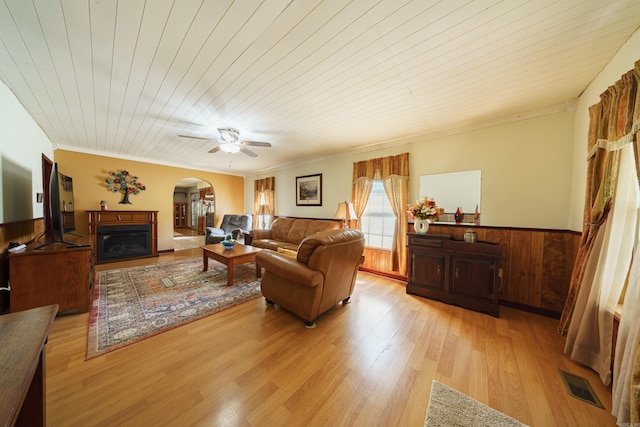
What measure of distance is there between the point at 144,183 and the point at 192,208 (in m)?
5.26

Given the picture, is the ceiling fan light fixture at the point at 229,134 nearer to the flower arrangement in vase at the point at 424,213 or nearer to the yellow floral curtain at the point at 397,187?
the yellow floral curtain at the point at 397,187

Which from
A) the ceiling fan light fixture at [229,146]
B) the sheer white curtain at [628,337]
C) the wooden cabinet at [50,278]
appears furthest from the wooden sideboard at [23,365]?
the sheer white curtain at [628,337]

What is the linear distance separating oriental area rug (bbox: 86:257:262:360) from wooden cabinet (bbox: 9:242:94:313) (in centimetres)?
27

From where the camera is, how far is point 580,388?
1.41 m

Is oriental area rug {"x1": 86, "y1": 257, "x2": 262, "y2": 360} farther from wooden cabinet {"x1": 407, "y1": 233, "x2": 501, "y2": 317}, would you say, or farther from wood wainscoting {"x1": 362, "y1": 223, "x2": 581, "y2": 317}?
wood wainscoting {"x1": 362, "y1": 223, "x2": 581, "y2": 317}

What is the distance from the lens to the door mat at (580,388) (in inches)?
52.1

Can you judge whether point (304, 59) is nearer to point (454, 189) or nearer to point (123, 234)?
point (454, 189)

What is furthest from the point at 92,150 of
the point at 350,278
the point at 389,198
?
the point at 389,198

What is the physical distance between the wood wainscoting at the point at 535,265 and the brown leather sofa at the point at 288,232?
2554mm

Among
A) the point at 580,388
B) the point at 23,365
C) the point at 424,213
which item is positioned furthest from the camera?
the point at 424,213

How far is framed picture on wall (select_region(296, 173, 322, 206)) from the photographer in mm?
4680

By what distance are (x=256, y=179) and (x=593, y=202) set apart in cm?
640

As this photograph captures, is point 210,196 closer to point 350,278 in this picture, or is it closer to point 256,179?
point 256,179

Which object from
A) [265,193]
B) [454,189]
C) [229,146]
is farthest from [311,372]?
[265,193]
